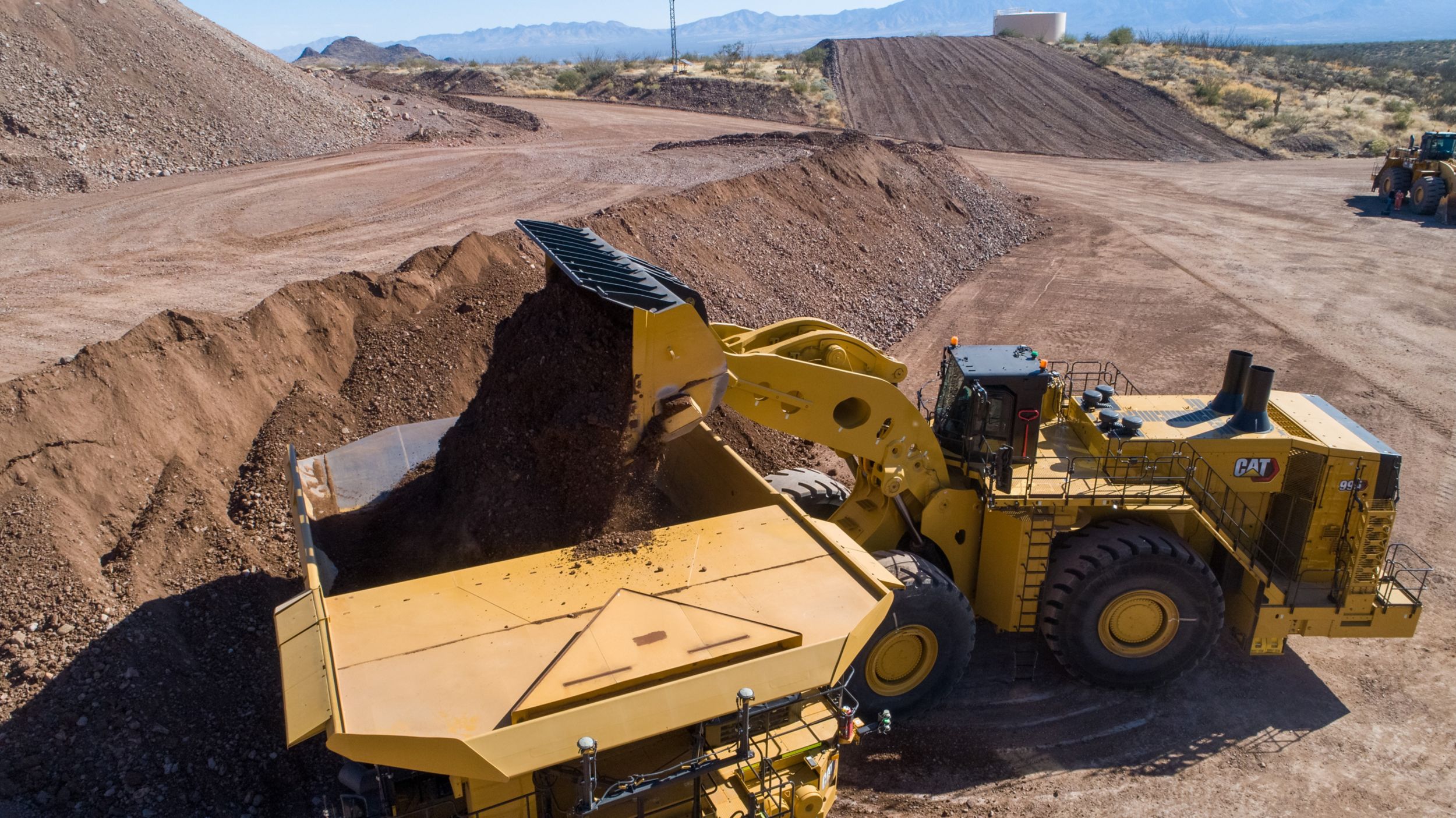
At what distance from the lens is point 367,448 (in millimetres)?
8320

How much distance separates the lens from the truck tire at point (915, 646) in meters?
6.91

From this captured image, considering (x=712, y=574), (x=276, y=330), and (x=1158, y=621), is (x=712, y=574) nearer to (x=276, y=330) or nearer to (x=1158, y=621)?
(x=1158, y=621)

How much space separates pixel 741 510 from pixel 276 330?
6.42 metres

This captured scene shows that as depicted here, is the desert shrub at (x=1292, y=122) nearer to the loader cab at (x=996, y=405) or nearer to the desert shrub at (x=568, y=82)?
the desert shrub at (x=568, y=82)

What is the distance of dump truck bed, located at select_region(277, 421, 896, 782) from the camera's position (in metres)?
4.40

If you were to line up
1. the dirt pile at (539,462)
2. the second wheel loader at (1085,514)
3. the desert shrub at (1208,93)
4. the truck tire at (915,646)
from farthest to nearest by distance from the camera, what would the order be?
the desert shrub at (1208,93) < the second wheel loader at (1085,514) < the truck tire at (915,646) < the dirt pile at (539,462)

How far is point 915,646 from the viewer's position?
7.16 metres

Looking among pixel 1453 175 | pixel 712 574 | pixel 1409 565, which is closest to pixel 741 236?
pixel 1409 565

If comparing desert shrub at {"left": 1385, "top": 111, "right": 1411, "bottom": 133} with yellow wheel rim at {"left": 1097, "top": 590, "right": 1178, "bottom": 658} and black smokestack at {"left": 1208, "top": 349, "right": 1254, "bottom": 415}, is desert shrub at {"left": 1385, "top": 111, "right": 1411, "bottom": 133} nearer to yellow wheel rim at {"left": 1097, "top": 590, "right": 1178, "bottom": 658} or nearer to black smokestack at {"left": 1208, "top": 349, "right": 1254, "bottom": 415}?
black smokestack at {"left": 1208, "top": 349, "right": 1254, "bottom": 415}

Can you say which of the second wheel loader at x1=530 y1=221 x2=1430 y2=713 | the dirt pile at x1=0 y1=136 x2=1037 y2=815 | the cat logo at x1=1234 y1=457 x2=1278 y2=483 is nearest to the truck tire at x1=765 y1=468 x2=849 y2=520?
the second wheel loader at x1=530 y1=221 x2=1430 y2=713

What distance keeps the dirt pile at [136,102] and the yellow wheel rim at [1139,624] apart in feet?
70.4

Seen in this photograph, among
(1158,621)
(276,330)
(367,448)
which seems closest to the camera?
(1158,621)

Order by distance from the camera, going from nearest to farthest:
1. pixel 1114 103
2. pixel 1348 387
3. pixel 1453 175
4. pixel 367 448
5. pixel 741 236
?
1. pixel 367 448
2. pixel 1348 387
3. pixel 741 236
4. pixel 1453 175
5. pixel 1114 103

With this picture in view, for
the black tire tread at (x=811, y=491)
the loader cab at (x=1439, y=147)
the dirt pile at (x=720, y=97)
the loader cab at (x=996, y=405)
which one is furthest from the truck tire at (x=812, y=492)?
the dirt pile at (x=720, y=97)
